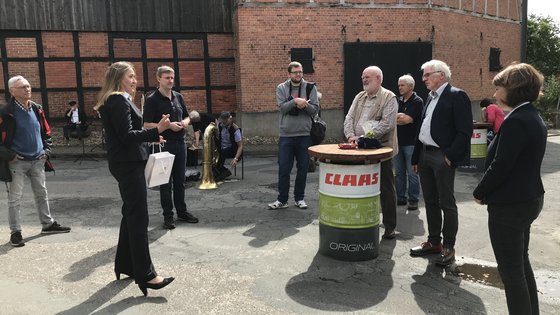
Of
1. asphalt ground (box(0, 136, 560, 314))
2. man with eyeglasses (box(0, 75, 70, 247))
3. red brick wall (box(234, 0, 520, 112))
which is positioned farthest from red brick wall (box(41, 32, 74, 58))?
man with eyeglasses (box(0, 75, 70, 247))

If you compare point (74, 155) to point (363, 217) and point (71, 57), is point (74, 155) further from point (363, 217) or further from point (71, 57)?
point (363, 217)

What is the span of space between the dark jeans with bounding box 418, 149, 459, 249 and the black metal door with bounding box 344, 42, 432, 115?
11701mm

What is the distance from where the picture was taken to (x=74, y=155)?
43.6 feet

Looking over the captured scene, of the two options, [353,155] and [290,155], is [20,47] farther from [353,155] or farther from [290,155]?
[353,155]

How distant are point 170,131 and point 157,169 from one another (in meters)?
1.59

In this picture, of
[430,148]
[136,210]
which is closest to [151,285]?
[136,210]

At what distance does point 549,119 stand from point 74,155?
24.7 metres

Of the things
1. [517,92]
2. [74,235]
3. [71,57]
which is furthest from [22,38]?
[517,92]

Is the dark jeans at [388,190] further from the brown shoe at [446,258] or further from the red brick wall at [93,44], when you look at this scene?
the red brick wall at [93,44]

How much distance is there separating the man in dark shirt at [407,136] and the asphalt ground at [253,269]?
18.2 inches

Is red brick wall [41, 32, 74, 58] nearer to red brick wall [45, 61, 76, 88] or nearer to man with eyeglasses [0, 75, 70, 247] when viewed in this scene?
red brick wall [45, 61, 76, 88]

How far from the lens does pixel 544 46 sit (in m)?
29.5

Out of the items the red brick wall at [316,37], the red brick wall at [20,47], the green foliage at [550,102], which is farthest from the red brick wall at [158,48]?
the green foliage at [550,102]

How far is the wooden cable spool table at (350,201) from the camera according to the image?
15.0ft
